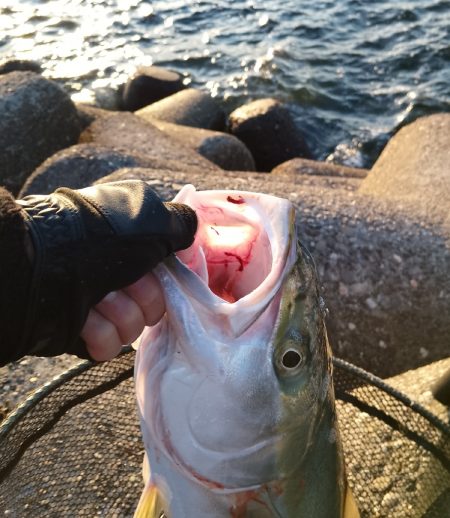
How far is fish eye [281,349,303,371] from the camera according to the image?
2035 millimetres

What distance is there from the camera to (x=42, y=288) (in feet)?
5.76

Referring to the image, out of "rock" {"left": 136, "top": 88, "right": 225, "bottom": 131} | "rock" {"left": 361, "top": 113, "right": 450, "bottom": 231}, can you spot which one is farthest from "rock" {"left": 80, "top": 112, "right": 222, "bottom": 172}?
"rock" {"left": 136, "top": 88, "right": 225, "bottom": 131}

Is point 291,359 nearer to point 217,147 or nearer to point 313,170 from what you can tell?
point 217,147

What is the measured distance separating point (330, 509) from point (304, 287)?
82 cm

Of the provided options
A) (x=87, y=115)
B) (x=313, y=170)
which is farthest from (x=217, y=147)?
(x=87, y=115)

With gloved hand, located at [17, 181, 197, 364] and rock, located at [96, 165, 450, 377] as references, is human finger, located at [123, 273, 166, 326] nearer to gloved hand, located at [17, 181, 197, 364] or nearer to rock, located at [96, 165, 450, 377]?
gloved hand, located at [17, 181, 197, 364]

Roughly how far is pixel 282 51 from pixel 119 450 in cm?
1098

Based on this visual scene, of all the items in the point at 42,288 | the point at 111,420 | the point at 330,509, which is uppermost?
the point at 42,288

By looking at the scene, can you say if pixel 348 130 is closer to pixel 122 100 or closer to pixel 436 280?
pixel 122 100

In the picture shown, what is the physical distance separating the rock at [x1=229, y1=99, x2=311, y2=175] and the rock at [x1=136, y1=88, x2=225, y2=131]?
0.56 metres

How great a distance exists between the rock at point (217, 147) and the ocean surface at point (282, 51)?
234 cm

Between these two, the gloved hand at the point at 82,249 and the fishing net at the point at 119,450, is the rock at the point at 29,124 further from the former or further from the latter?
the gloved hand at the point at 82,249

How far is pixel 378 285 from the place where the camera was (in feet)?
13.4

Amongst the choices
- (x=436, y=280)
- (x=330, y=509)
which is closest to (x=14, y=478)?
(x=330, y=509)
